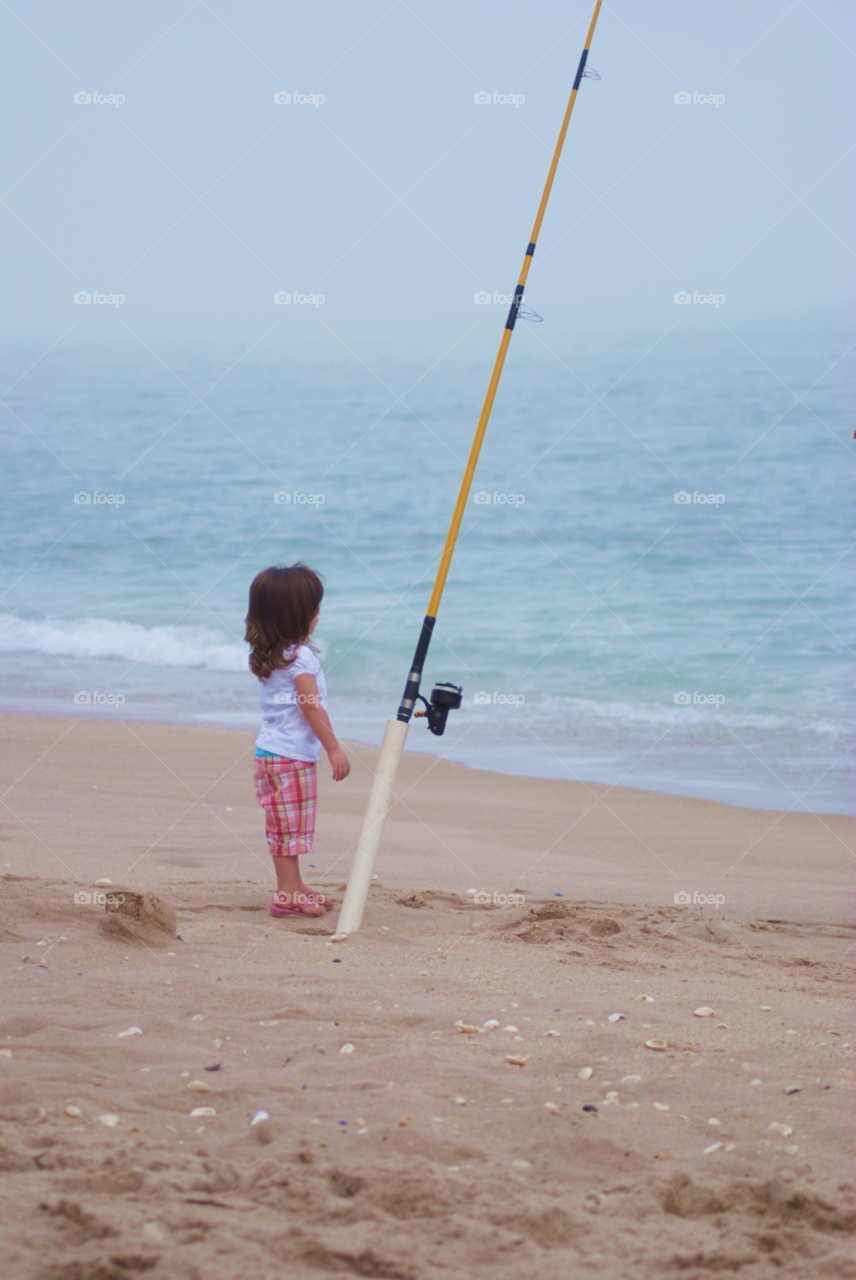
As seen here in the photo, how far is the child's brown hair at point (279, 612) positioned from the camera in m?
4.06

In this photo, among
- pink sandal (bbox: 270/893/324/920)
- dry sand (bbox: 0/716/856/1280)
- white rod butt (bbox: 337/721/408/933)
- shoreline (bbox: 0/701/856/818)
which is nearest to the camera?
dry sand (bbox: 0/716/856/1280)

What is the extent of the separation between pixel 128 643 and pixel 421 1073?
37.1 feet

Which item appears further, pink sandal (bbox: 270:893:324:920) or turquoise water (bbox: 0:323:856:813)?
turquoise water (bbox: 0:323:856:813)

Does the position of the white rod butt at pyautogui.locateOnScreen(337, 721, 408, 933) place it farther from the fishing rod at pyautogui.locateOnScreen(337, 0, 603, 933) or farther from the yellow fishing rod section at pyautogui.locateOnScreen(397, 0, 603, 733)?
the yellow fishing rod section at pyautogui.locateOnScreen(397, 0, 603, 733)

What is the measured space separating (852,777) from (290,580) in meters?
4.94

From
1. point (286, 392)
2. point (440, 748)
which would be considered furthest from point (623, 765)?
point (286, 392)

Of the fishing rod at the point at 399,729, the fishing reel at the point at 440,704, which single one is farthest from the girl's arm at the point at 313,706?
the fishing reel at the point at 440,704

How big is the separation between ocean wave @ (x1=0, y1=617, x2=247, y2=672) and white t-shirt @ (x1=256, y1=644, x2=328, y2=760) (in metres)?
7.85

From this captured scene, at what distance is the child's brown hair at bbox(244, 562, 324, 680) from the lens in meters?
4.06

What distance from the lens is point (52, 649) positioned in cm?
1300

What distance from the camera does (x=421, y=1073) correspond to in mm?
2414

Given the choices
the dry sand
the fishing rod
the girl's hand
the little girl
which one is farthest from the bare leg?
the girl's hand

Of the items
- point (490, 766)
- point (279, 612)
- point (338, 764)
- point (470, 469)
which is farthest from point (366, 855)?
point (490, 766)

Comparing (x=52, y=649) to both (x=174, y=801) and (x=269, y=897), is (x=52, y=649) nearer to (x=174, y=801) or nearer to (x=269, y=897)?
(x=174, y=801)
